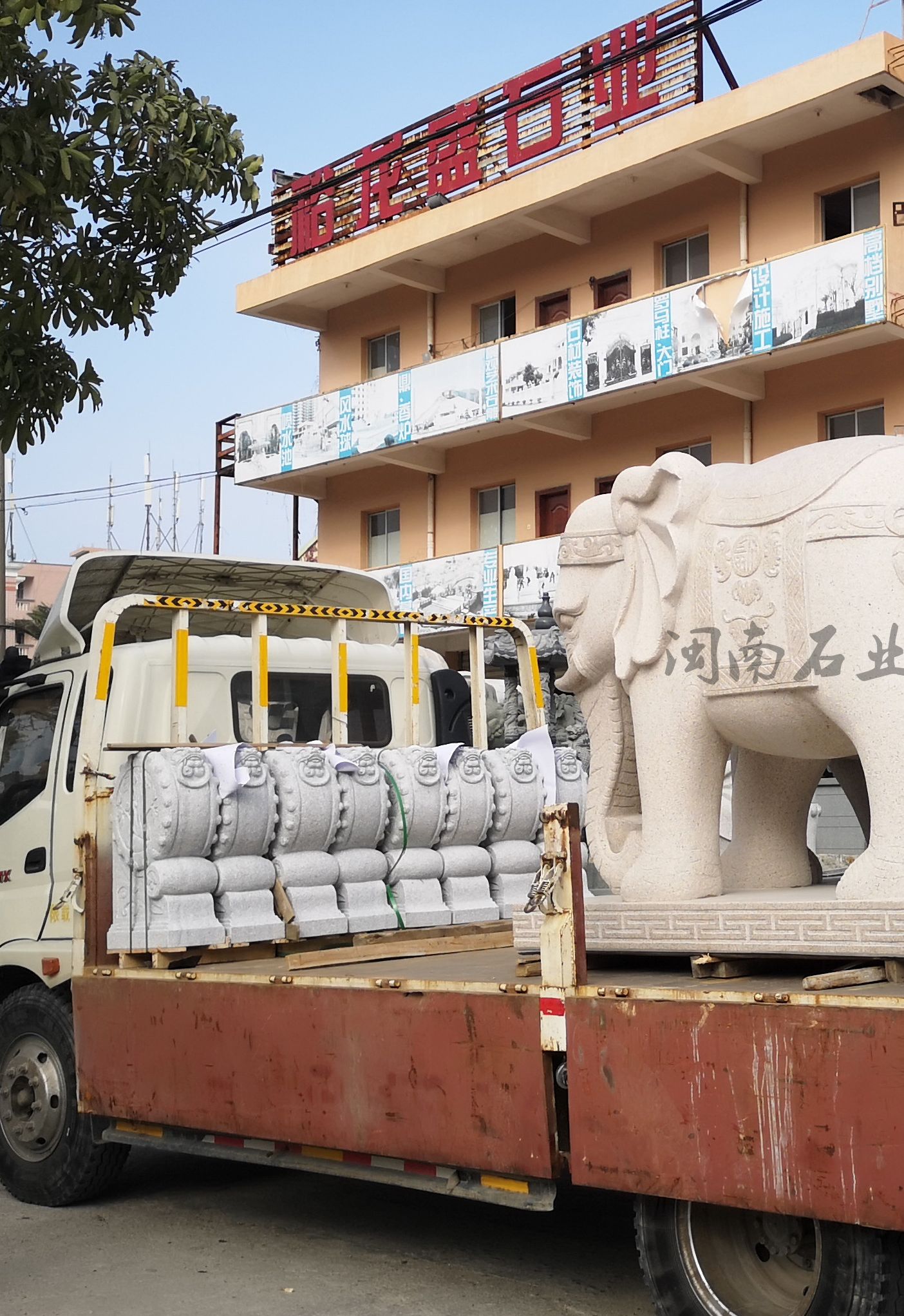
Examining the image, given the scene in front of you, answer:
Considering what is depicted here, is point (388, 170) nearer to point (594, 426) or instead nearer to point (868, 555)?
point (594, 426)

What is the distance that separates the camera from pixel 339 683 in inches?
270

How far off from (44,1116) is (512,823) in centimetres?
222

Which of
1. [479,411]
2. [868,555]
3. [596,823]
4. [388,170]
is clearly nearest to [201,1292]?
[596,823]

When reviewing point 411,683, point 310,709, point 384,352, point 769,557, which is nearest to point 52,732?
point 310,709

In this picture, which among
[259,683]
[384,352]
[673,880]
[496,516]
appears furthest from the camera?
[384,352]

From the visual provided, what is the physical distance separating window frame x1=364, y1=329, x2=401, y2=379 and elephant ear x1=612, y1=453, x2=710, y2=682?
712 inches

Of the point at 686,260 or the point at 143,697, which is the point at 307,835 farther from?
the point at 686,260

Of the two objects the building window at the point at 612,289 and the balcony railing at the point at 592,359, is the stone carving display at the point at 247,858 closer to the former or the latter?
the balcony railing at the point at 592,359

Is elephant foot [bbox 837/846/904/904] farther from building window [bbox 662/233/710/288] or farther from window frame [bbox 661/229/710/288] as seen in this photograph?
building window [bbox 662/233/710/288]

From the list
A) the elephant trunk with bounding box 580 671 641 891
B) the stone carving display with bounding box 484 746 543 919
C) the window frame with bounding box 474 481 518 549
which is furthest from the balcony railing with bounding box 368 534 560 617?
the elephant trunk with bounding box 580 671 641 891

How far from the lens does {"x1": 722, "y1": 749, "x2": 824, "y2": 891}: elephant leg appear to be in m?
5.29

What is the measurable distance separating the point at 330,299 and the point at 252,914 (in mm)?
18666

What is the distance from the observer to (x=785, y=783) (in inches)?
209

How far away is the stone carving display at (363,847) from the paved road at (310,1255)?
46.0 inches
